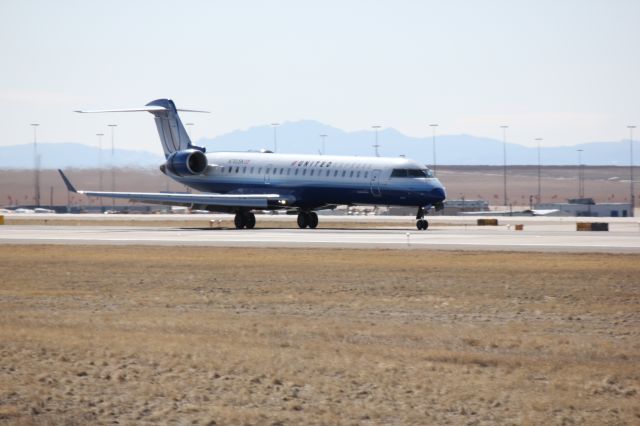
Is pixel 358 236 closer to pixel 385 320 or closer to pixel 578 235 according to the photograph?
pixel 578 235

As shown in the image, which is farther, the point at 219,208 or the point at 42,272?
the point at 219,208

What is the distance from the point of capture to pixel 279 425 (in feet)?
47.4

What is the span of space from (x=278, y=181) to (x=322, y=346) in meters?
43.1

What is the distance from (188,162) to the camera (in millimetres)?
64000

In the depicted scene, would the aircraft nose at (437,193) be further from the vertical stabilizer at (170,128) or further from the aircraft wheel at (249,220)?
the vertical stabilizer at (170,128)

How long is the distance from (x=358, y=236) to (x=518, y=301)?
24.8 m

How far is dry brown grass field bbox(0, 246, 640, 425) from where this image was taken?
1527 cm

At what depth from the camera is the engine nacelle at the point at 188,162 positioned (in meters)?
64.1

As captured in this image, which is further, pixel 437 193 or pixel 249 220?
pixel 249 220

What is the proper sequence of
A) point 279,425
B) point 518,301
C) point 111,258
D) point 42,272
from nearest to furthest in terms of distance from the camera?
1. point 279,425
2. point 518,301
3. point 42,272
4. point 111,258

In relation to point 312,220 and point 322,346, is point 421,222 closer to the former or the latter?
point 312,220

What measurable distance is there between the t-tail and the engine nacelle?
1.94 metres

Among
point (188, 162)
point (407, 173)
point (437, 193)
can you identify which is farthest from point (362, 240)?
point (188, 162)

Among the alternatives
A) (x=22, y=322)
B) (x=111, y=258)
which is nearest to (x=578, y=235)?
(x=111, y=258)
